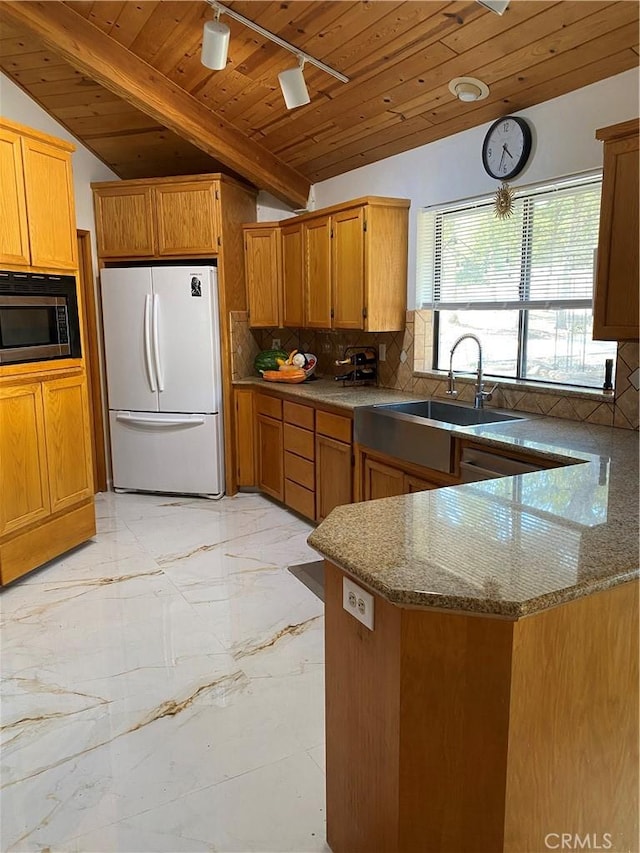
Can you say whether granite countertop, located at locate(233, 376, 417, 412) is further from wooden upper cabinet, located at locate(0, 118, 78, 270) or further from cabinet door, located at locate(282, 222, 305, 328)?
wooden upper cabinet, located at locate(0, 118, 78, 270)

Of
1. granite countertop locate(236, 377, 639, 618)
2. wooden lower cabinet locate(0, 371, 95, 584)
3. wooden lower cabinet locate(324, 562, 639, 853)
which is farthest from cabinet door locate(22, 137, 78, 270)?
wooden lower cabinet locate(324, 562, 639, 853)

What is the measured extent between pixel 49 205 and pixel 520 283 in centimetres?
262

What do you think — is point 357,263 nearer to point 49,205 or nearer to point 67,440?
point 49,205

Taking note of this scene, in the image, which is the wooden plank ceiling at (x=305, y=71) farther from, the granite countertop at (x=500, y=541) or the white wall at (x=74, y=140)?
the granite countertop at (x=500, y=541)

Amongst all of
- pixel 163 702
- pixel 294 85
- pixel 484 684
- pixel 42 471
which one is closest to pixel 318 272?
pixel 294 85

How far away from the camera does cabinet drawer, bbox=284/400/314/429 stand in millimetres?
4117

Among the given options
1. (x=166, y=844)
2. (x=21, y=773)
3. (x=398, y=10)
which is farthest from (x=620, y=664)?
(x=398, y=10)

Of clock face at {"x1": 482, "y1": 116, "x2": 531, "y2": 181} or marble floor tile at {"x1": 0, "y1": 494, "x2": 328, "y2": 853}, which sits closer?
marble floor tile at {"x1": 0, "y1": 494, "x2": 328, "y2": 853}

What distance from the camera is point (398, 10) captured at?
271 centimetres

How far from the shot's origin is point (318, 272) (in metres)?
4.36

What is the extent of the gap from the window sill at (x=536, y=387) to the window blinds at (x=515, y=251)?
1.32ft

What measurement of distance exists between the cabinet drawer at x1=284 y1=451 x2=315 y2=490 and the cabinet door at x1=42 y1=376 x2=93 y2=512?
1.34 meters

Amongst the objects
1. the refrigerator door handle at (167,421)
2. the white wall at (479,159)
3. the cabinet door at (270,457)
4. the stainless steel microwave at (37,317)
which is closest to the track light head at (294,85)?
the white wall at (479,159)

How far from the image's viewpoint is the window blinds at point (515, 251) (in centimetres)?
303
